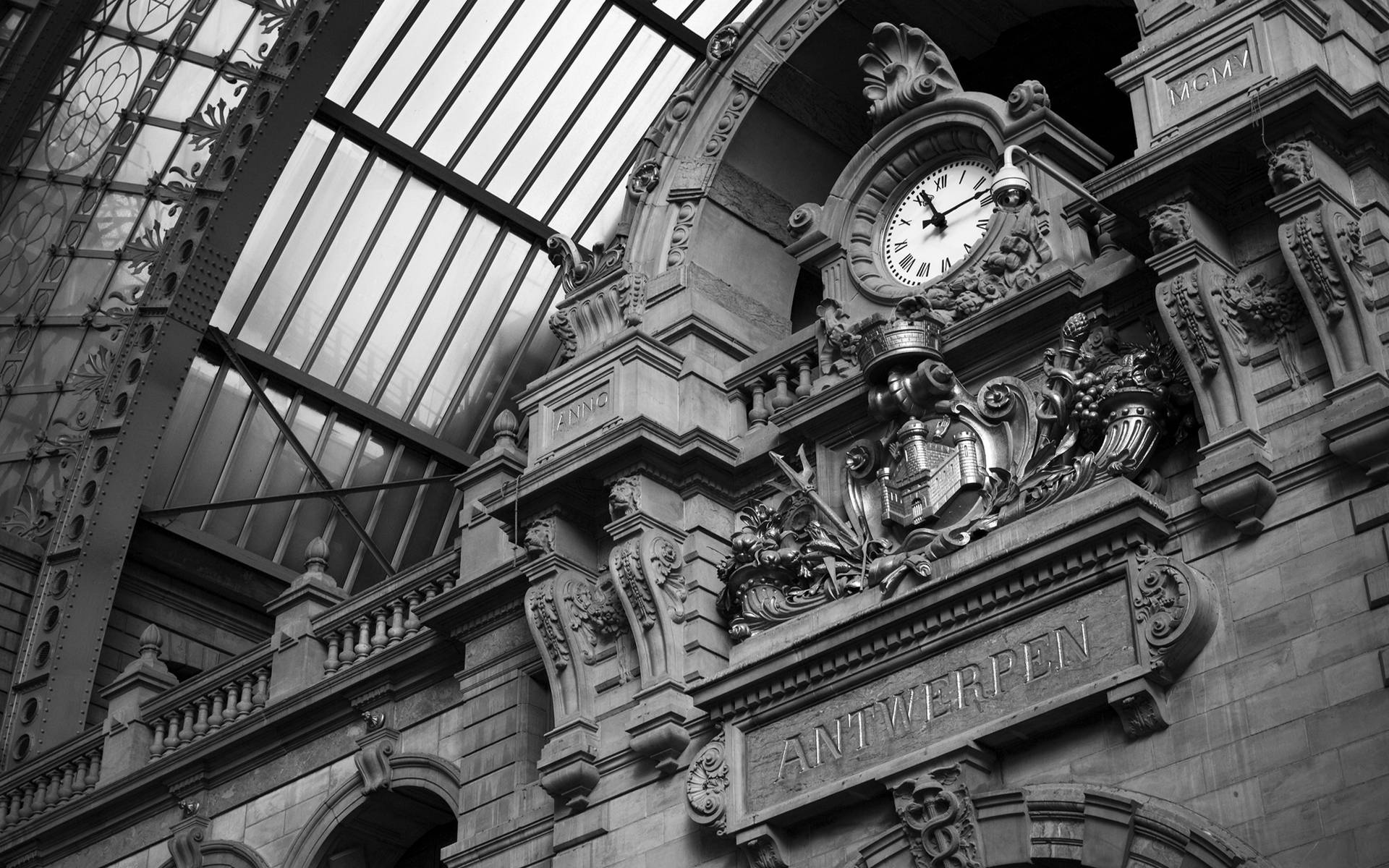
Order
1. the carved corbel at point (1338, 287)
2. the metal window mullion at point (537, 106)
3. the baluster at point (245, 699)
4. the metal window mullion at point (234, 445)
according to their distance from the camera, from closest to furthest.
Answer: the carved corbel at point (1338, 287)
the baluster at point (245, 699)
the metal window mullion at point (537, 106)
the metal window mullion at point (234, 445)

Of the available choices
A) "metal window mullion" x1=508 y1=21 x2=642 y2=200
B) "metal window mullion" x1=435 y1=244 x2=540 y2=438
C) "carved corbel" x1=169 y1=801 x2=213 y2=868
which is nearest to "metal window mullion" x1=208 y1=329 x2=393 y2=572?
"metal window mullion" x1=435 y1=244 x2=540 y2=438

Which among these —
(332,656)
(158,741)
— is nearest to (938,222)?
(332,656)

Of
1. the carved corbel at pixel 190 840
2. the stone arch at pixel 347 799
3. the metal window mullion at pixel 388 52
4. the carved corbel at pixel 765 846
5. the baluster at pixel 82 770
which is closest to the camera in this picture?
the carved corbel at pixel 765 846

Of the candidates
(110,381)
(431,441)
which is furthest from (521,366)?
(110,381)

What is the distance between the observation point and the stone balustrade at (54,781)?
26.4 meters

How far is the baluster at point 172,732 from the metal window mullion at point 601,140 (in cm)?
1030

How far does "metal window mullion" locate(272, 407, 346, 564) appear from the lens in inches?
1219

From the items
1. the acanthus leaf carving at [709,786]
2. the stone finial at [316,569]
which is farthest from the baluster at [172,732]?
the acanthus leaf carving at [709,786]

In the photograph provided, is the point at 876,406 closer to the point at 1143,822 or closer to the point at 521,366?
the point at 1143,822

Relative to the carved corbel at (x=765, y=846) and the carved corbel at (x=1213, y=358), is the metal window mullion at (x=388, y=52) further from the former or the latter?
the carved corbel at (x=765, y=846)

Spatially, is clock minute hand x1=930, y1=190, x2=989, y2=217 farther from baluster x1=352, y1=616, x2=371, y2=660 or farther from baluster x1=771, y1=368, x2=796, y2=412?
baluster x1=352, y1=616, x2=371, y2=660

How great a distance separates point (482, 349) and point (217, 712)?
9.03 meters

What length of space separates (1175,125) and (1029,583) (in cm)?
386

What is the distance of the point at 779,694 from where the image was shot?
57.4 ft
